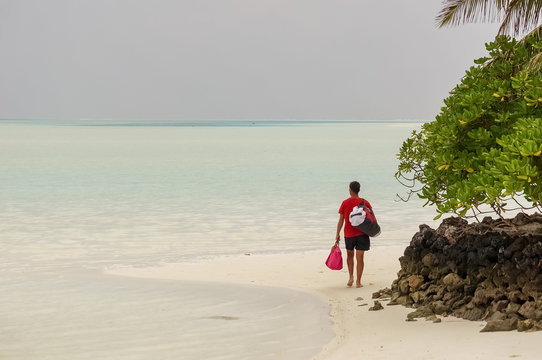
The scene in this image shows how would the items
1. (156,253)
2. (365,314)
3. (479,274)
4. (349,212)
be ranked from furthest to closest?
(156,253) < (349,212) < (365,314) < (479,274)

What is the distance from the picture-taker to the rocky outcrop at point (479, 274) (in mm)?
7992

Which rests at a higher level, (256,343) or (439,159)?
(439,159)

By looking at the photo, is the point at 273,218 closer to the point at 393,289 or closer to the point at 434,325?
the point at 393,289

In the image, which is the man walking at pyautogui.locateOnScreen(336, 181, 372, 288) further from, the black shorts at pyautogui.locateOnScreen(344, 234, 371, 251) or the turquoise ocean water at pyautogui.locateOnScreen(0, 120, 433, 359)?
the turquoise ocean water at pyautogui.locateOnScreen(0, 120, 433, 359)

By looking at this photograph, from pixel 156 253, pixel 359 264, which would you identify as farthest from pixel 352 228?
pixel 156 253

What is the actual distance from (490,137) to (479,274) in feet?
5.20

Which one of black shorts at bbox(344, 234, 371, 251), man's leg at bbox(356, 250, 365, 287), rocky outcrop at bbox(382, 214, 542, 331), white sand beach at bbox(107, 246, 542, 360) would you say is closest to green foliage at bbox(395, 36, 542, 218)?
rocky outcrop at bbox(382, 214, 542, 331)

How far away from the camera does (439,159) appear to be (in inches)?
333

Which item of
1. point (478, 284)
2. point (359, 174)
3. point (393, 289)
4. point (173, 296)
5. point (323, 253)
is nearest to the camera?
point (478, 284)

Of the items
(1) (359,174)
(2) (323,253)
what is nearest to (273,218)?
(2) (323,253)

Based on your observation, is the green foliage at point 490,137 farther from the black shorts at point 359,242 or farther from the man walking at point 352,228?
the black shorts at point 359,242

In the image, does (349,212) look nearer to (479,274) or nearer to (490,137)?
(479,274)

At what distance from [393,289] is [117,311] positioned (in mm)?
3660

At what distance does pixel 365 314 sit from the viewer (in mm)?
9297
